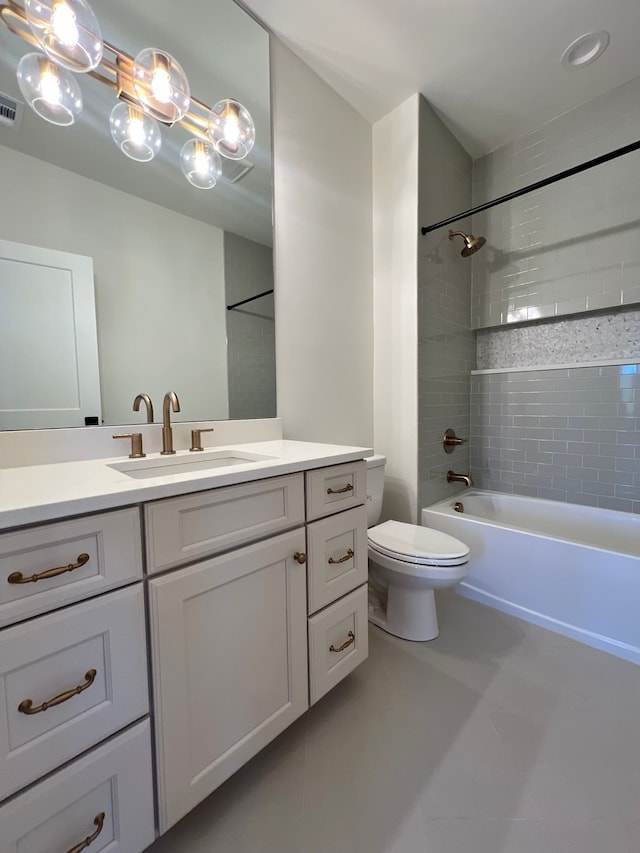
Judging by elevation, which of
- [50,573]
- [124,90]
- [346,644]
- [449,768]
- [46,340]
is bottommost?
[449,768]

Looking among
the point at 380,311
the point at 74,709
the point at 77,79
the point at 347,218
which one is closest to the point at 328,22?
the point at 347,218

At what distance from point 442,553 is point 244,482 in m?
1.01

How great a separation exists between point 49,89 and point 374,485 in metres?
1.84

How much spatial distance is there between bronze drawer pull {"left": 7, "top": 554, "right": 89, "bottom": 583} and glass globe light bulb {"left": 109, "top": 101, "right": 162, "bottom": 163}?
1.36 metres

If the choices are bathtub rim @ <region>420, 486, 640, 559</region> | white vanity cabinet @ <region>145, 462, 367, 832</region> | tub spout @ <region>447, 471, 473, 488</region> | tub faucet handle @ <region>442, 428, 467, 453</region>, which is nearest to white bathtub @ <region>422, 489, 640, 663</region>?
bathtub rim @ <region>420, 486, 640, 559</region>

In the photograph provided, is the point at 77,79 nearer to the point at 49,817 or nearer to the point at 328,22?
the point at 328,22

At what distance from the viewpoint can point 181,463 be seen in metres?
1.27

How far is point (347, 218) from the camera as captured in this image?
204 centimetres

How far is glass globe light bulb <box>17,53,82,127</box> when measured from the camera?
1065 mm

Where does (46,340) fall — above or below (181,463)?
above

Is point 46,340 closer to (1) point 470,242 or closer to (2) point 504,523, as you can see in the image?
(1) point 470,242

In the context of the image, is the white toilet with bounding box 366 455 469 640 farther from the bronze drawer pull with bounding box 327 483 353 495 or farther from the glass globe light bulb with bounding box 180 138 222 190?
the glass globe light bulb with bounding box 180 138 222 190

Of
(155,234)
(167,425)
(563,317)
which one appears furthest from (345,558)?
(563,317)

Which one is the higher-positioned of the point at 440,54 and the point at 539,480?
the point at 440,54
